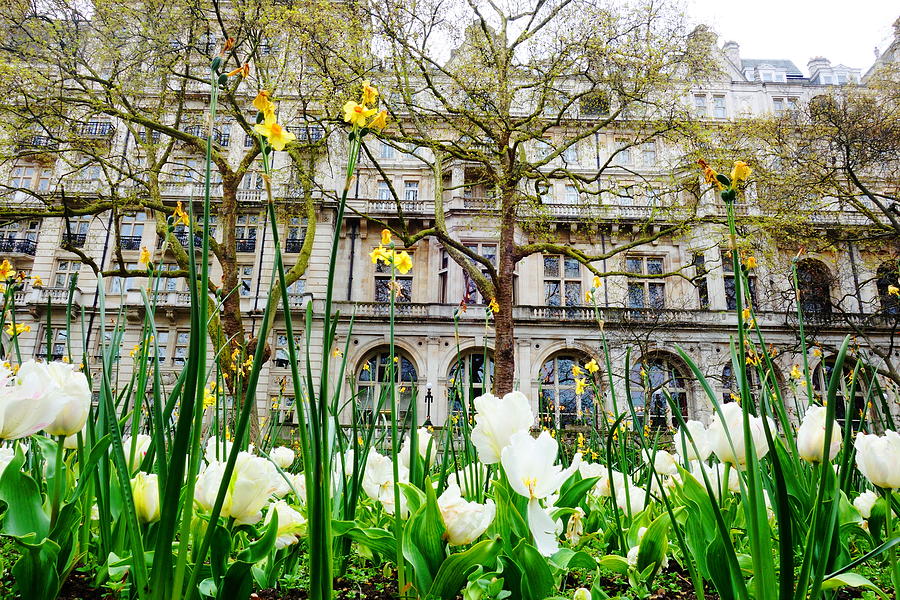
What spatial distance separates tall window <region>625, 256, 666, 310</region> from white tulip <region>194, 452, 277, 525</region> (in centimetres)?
1642

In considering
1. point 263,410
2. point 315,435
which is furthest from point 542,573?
point 263,410

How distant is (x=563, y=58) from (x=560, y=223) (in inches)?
344

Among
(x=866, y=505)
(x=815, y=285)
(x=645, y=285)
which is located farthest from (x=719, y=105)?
(x=866, y=505)

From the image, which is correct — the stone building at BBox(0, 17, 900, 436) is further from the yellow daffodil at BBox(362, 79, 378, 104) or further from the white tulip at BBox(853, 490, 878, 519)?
the yellow daffodil at BBox(362, 79, 378, 104)

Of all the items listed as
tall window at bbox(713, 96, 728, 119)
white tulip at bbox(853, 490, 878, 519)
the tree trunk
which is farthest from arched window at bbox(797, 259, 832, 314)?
white tulip at bbox(853, 490, 878, 519)

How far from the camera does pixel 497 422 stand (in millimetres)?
931

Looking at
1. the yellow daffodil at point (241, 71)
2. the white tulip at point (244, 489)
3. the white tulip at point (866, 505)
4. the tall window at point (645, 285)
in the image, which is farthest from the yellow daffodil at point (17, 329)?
the tall window at point (645, 285)

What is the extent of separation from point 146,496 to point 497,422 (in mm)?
533

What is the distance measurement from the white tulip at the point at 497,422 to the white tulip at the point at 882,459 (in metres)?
0.54

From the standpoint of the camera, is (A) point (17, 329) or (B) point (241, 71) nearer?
(B) point (241, 71)

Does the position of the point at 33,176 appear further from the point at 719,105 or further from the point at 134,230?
the point at 719,105

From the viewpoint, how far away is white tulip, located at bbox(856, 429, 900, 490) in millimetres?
877

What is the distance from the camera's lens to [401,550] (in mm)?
→ 856

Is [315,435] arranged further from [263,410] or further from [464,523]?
[263,410]
